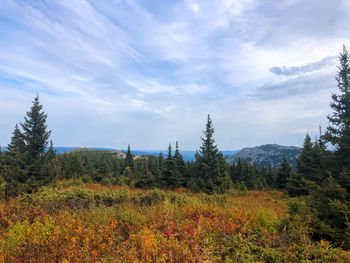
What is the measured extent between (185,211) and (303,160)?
24.9 metres

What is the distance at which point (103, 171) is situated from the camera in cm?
3272

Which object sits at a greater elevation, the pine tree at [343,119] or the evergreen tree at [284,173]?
the pine tree at [343,119]

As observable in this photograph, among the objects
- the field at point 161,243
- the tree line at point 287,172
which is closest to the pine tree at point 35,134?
the tree line at point 287,172

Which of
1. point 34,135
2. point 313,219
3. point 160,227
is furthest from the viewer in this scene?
point 34,135

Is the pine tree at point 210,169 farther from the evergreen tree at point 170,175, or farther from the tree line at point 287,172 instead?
the evergreen tree at point 170,175

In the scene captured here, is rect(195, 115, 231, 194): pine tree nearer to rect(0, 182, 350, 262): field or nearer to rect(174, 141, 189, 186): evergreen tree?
rect(174, 141, 189, 186): evergreen tree

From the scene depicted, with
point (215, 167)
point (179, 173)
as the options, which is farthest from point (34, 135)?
point (215, 167)

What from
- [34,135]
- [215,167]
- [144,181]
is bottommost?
[144,181]

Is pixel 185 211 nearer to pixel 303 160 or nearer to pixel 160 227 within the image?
pixel 160 227

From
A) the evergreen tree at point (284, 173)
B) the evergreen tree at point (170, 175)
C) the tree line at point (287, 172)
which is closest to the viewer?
the tree line at point (287, 172)

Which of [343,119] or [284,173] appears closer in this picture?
[343,119]

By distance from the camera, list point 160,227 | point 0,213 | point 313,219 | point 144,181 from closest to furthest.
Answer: point 160,227 → point 313,219 → point 0,213 → point 144,181

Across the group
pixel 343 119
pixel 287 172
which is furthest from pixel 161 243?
pixel 287 172

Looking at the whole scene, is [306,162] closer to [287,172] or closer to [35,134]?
[287,172]
